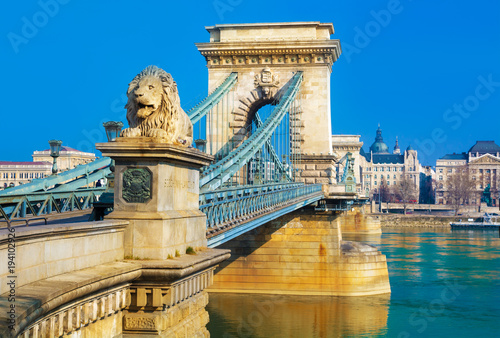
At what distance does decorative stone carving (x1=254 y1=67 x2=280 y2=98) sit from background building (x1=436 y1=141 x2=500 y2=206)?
376ft

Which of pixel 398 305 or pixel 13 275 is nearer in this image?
pixel 13 275

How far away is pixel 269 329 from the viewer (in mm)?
25156

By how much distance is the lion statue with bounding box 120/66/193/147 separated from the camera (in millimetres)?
8117

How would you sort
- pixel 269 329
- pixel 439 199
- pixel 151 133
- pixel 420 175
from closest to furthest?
pixel 151 133 < pixel 269 329 < pixel 439 199 < pixel 420 175

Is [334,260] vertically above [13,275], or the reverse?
[13,275]

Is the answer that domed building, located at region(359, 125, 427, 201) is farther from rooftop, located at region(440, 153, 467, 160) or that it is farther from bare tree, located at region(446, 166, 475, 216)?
bare tree, located at region(446, 166, 475, 216)

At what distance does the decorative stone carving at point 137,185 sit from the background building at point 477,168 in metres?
137

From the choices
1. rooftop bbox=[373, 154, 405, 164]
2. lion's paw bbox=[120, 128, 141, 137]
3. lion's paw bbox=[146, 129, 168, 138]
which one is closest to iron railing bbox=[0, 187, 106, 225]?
lion's paw bbox=[120, 128, 141, 137]

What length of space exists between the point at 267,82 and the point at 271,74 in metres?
0.42

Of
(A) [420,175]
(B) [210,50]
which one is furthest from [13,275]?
(A) [420,175]

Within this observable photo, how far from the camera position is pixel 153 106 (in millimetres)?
8172

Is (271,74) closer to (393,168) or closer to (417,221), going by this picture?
(417,221)

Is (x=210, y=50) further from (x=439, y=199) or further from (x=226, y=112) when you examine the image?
(x=439, y=199)

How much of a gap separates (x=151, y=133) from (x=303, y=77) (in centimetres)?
2406
